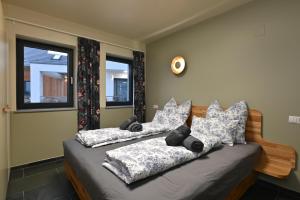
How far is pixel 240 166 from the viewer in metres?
1.67

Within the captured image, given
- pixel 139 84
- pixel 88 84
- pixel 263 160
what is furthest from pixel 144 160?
Result: pixel 139 84

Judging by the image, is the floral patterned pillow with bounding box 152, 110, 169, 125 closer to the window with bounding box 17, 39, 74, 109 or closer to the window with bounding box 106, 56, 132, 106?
the window with bounding box 106, 56, 132, 106

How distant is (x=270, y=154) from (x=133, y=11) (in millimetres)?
2859

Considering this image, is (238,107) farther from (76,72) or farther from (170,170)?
(76,72)

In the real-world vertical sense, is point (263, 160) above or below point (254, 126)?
below

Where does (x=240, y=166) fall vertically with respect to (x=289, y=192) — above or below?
above

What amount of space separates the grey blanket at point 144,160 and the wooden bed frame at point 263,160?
23.4 inches

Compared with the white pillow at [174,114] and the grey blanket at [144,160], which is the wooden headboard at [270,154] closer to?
the grey blanket at [144,160]

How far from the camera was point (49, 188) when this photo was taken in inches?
83.1

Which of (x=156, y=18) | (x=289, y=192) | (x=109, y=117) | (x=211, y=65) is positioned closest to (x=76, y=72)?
(x=109, y=117)

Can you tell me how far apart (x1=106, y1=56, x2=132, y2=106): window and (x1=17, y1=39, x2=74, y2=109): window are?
0.82 meters

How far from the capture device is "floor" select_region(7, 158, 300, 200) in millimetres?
1959

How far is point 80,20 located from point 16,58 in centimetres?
120

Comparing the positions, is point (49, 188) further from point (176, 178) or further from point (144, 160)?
point (176, 178)
